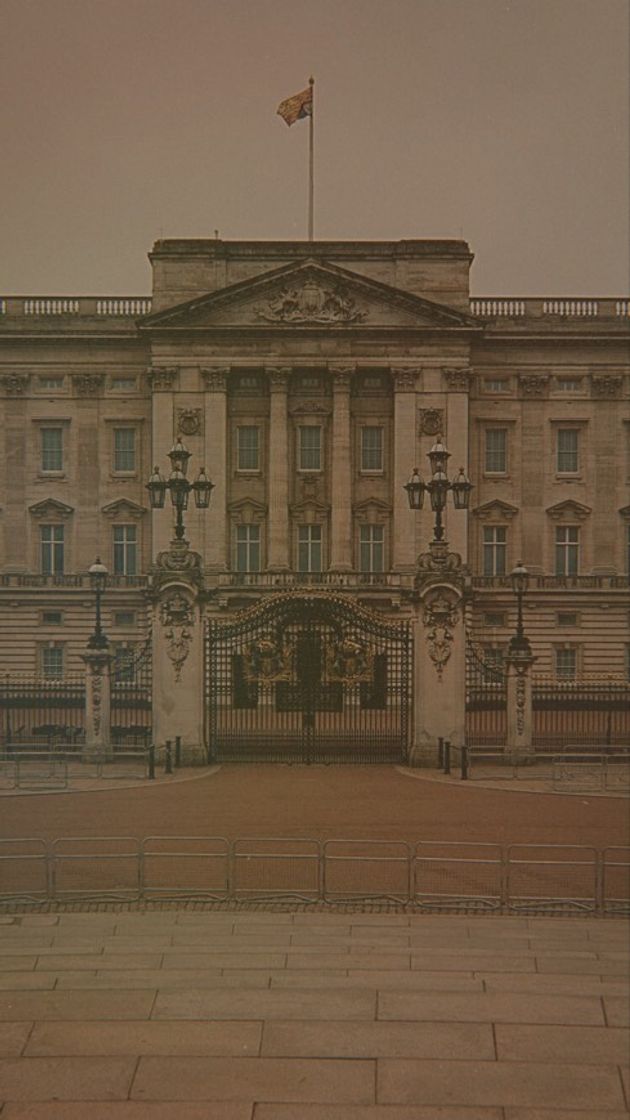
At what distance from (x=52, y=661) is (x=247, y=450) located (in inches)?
454

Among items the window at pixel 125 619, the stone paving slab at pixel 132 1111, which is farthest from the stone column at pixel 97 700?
the stone paving slab at pixel 132 1111

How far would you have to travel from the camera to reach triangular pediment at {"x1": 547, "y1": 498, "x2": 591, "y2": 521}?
71.8 feet

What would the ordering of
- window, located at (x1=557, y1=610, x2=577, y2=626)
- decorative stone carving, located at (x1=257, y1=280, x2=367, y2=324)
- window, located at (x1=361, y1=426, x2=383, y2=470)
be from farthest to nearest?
window, located at (x1=361, y1=426, x2=383, y2=470), decorative stone carving, located at (x1=257, y1=280, x2=367, y2=324), window, located at (x1=557, y1=610, x2=577, y2=626)

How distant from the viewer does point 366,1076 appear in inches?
248

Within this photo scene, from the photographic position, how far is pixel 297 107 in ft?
30.0

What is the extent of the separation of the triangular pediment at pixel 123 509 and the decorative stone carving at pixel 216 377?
841 cm

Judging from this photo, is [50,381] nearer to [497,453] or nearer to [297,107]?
[297,107]

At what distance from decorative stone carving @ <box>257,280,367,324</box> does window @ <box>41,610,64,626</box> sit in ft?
43.1

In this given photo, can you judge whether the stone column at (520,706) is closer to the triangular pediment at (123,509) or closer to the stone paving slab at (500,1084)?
the triangular pediment at (123,509)

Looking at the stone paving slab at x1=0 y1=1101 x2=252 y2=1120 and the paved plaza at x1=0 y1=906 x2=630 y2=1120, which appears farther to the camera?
the paved plaza at x1=0 y1=906 x2=630 y2=1120

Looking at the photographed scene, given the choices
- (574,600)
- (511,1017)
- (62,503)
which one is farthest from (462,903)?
(574,600)


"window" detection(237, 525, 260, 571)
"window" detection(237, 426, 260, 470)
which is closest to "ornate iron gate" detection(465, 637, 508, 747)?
"window" detection(237, 525, 260, 571)

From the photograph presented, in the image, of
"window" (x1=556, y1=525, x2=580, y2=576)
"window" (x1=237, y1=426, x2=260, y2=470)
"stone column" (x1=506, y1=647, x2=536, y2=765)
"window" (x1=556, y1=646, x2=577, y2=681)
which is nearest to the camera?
"stone column" (x1=506, y1=647, x2=536, y2=765)

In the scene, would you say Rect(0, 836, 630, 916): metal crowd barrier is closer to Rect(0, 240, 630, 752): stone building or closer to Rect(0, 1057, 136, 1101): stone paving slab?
Rect(0, 1057, 136, 1101): stone paving slab
